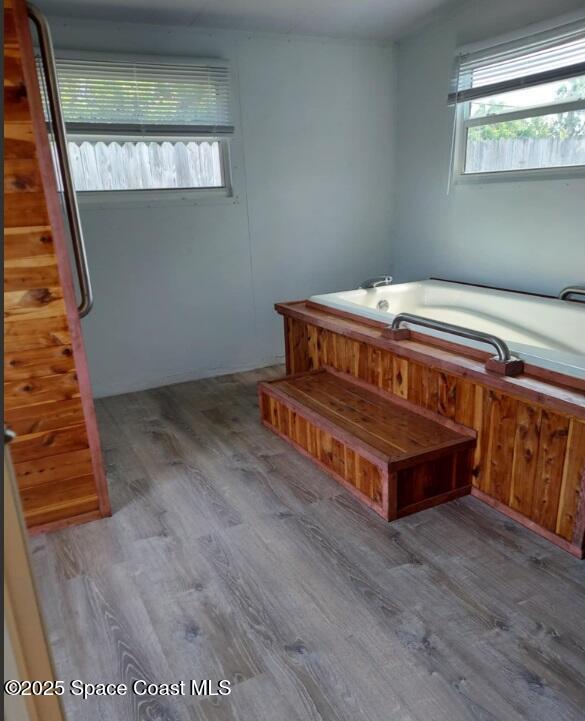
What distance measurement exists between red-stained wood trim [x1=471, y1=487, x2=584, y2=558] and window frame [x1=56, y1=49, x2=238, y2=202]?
226 centimetres

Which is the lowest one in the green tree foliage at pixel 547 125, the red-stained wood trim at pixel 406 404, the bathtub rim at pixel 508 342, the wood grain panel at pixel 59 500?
the wood grain panel at pixel 59 500

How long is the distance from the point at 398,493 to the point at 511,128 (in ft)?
7.14

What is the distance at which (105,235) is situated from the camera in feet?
10.2

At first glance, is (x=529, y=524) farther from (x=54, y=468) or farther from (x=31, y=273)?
(x=31, y=273)

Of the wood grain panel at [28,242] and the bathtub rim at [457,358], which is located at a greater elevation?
the wood grain panel at [28,242]

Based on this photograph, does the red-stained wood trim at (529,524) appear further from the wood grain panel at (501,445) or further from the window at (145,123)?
the window at (145,123)

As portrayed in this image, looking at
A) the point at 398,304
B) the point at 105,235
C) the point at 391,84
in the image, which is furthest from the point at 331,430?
the point at 391,84

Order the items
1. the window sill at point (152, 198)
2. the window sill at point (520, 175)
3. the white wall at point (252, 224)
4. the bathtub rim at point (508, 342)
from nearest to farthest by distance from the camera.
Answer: the bathtub rim at point (508, 342) → the window sill at point (520, 175) → the window sill at point (152, 198) → the white wall at point (252, 224)

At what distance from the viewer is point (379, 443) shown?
6.70ft

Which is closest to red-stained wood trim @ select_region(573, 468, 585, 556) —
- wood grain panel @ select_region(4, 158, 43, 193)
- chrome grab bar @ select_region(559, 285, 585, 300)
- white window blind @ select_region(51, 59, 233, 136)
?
chrome grab bar @ select_region(559, 285, 585, 300)

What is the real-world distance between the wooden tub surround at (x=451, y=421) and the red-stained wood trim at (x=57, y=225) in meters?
0.87

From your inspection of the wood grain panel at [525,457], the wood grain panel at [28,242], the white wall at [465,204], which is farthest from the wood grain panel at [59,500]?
the white wall at [465,204]

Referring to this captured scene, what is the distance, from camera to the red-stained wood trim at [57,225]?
158 cm

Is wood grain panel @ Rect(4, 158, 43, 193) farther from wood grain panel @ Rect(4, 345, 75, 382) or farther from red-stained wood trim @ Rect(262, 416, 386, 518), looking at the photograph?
red-stained wood trim @ Rect(262, 416, 386, 518)
